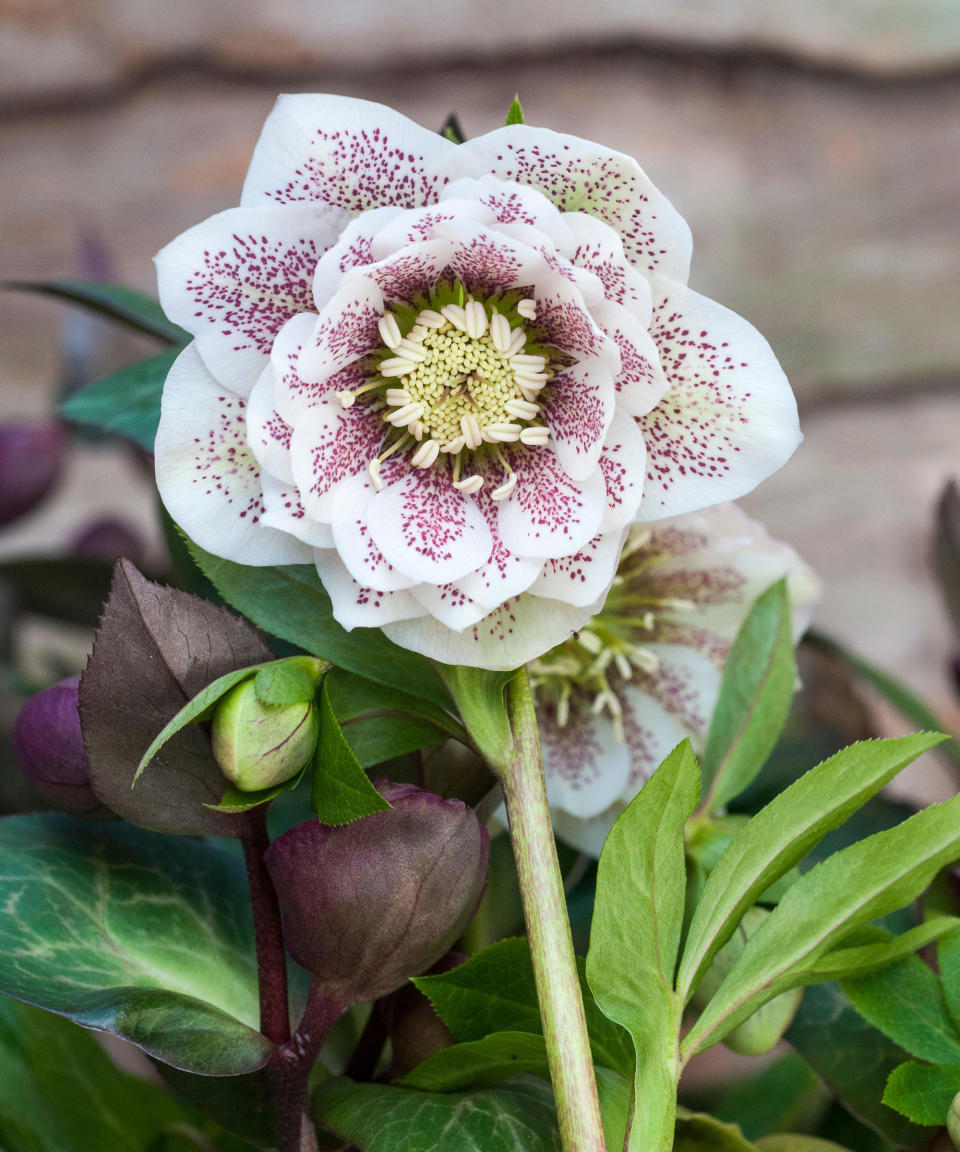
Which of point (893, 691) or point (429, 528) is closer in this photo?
point (429, 528)

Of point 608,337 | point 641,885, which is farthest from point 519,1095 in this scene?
point 608,337

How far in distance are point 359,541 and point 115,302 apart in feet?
0.91

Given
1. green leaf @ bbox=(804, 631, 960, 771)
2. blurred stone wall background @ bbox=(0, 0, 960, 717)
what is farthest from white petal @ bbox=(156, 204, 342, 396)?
blurred stone wall background @ bbox=(0, 0, 960, 717)

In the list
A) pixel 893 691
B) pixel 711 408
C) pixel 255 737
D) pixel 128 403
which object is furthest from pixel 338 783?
pixel 893 691

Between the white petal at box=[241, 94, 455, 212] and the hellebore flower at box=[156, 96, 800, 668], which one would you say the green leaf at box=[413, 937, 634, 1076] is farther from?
the white petal at box=[241, 94, 455, 212]

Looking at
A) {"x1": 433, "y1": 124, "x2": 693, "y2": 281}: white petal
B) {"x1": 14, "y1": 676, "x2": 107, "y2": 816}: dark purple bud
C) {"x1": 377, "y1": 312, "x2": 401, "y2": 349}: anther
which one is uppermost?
{"x1": 433, "y1": 124, "x2": 693, "y2": 281}: white petal

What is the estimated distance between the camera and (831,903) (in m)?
0.29

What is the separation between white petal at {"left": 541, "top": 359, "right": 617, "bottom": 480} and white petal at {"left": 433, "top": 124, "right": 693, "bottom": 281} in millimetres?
30

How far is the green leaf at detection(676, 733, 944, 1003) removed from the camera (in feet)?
0.93

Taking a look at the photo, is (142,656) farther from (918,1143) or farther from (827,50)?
(827,50)

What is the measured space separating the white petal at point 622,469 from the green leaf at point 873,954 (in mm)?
123

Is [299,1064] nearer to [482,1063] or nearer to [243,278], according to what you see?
[482,1063]

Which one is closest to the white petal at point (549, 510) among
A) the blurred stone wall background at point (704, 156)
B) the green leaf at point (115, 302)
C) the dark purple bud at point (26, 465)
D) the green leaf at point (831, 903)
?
the green leaf at point (831, 903)

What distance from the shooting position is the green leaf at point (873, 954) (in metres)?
0.30
